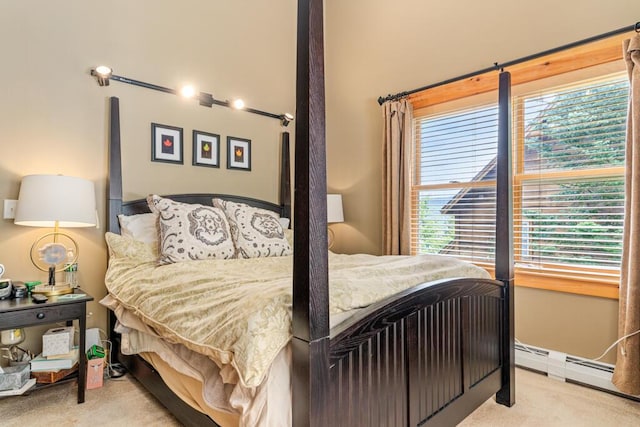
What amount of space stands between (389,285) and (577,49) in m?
2.14

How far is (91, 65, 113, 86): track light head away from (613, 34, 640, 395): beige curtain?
333 centimetres

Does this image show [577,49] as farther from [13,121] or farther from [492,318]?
[13,121]

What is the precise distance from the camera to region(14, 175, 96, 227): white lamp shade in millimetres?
2023

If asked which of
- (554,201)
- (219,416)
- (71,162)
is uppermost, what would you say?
(71,162)

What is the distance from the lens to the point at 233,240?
8.55 ft

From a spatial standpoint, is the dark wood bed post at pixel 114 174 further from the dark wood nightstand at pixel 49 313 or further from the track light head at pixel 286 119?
the track light head at pixel 286 119

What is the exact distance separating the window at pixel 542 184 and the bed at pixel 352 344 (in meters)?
0.76

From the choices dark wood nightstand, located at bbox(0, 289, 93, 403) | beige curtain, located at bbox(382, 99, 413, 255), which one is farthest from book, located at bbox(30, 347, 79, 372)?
beige curtain, located at bbox(382, 99, 413, 255)

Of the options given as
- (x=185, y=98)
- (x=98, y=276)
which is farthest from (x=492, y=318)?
(x=185, y=98)

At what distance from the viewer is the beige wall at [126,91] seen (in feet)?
7.59

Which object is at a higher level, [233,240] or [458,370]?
[233,240]

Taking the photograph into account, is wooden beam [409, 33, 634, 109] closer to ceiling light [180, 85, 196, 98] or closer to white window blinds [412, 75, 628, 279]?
white window blinds [412, 75, 628, 279]

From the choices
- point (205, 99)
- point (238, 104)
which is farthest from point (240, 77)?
point (205, 99)

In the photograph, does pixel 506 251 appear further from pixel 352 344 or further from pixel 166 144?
pixel 166 144
